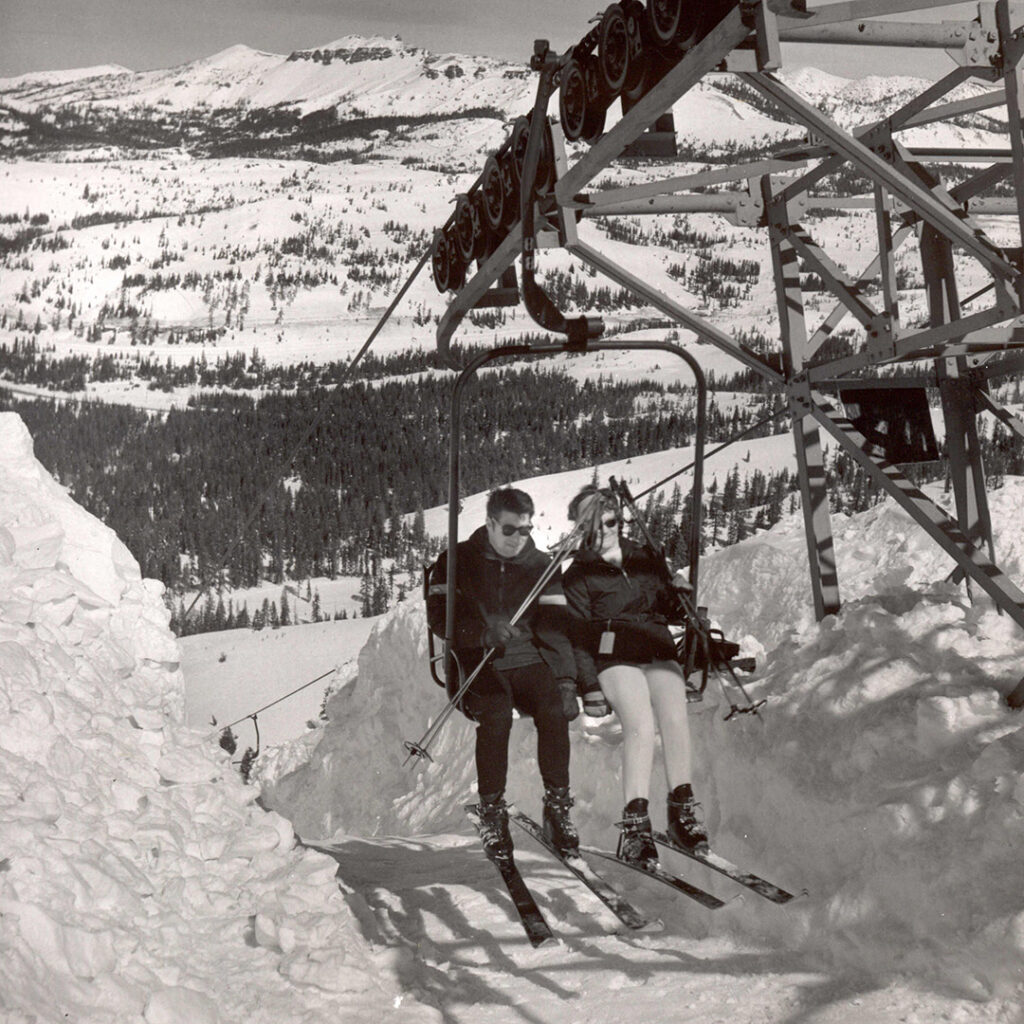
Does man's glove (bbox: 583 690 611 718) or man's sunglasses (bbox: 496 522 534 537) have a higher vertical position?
man's sunglasses (bbox: 496 522 534 537)

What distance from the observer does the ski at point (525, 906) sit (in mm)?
4238

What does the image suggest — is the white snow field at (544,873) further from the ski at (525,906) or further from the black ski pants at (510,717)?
the black ski pants at (510,717)

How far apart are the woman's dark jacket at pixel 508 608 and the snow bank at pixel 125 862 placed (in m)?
1.50

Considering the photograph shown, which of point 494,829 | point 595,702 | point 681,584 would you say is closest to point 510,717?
point 595,702

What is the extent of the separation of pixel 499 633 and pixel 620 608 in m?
0.64

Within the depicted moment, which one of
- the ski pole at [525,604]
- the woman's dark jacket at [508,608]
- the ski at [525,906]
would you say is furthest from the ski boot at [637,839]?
the ski pole at [525,604]

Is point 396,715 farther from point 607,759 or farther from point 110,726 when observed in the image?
point 110,726

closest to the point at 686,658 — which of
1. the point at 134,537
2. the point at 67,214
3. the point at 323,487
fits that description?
the point at 134,537

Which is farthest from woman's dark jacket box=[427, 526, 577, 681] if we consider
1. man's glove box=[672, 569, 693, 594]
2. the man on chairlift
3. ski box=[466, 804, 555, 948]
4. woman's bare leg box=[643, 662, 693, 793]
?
ski box=[466, 804, 555, 948]

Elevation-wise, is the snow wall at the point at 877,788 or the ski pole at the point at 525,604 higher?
the ski pole at the point at 525,604

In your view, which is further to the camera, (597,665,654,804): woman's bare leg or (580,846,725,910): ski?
(597,665,654,804): woman's bare leg

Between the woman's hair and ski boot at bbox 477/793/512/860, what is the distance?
4.21 ft

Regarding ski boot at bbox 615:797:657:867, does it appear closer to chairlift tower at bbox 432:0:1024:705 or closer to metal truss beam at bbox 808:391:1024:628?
chairlift tower at bbox 432:0:1024:705

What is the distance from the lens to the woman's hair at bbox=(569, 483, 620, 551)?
15.0 feet
